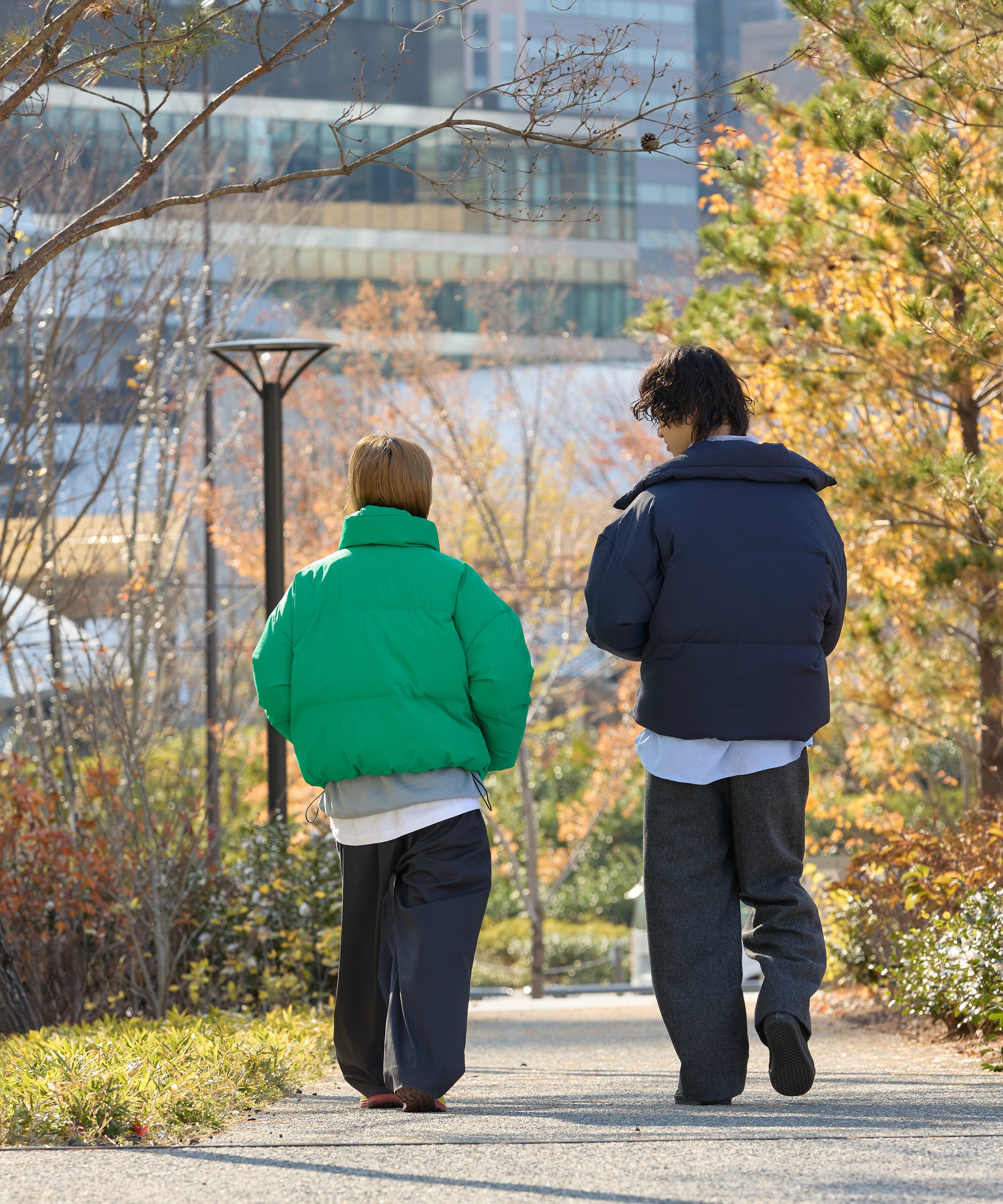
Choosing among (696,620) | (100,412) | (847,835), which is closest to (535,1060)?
(696,620)

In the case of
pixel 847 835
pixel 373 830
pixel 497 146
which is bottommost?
pixel 847 835

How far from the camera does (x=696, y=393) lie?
11.2 ft

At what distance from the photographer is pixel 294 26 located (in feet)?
53.7

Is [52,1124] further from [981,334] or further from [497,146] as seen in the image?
[981,334]

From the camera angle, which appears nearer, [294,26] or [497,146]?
[497,146]

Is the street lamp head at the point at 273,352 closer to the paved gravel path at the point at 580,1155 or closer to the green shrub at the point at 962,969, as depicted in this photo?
the green shrub at the point at 962,969

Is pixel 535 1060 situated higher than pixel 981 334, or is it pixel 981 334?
pixel 981 334

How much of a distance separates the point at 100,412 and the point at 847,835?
10538 mm

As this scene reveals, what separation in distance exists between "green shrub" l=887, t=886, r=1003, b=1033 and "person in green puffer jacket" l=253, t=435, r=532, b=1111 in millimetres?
1720

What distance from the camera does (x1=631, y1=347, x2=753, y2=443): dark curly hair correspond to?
3424 millimetres

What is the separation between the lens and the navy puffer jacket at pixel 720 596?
3.25 m

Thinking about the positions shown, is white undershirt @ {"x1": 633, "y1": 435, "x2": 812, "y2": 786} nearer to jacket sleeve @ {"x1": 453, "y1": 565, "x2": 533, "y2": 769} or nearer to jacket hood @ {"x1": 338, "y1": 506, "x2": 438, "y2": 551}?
jacket sleeve @ {"x1": 453, "y1": 565, "x2": 533, "y2": 769}

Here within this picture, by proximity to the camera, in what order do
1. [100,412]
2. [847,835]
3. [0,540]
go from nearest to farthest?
[0,540], [100,412], [847,835]

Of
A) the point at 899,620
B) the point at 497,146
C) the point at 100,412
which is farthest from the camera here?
the point at 100,412
